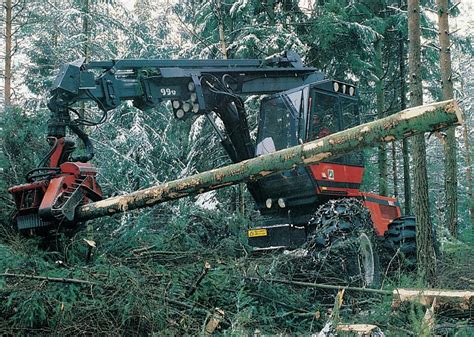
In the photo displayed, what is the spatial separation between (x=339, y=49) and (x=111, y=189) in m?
8.02

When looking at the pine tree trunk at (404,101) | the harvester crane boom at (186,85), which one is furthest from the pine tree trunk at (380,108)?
the harvester crane boom at (186,85)

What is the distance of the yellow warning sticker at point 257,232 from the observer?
948cm

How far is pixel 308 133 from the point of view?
30.8 ft

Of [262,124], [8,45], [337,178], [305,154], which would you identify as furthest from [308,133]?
[8,45]

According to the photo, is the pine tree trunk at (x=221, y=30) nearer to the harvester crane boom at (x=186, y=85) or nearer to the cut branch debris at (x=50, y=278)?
the harvester crane boom at (x=186, y=85)

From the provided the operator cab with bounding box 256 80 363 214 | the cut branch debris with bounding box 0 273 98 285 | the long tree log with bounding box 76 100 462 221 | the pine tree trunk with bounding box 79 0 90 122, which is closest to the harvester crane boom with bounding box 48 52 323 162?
the operator cab with bounding box 256 80 363 214

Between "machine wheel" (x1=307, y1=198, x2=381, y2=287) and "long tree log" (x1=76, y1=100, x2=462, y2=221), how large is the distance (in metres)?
2.05

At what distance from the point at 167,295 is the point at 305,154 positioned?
188 cm

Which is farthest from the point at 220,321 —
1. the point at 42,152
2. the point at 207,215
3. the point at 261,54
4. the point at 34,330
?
the point at 261,54

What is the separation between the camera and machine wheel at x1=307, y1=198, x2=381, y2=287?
298 inches

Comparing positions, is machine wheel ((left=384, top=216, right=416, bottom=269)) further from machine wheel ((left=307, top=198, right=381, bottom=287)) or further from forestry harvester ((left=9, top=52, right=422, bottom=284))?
machine wheel ((left=307, top=198, right=381, bottom=287))

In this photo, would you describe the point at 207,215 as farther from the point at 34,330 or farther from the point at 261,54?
the point at 261,54

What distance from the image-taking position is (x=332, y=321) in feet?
14.2

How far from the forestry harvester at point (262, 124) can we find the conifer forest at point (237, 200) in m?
0.03
